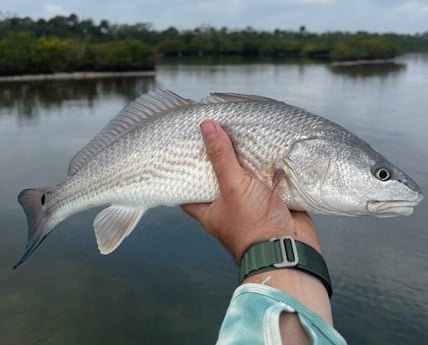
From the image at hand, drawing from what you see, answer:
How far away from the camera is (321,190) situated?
2.40m

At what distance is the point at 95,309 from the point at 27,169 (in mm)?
7905

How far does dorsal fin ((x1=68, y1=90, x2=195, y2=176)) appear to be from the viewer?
283 cm

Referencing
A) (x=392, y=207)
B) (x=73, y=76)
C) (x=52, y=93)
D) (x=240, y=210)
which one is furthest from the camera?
(x=73, y=76)

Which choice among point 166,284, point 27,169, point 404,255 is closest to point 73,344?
point 166,284

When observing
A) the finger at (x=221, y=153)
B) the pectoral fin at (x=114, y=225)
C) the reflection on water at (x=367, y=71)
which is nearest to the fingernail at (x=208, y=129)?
the finger at (x=221, y=153)

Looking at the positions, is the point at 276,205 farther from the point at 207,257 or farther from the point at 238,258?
the point at 207,257

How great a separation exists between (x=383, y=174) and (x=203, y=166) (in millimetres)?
918

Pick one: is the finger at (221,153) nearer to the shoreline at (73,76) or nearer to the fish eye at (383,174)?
the fish eye at (383,174)

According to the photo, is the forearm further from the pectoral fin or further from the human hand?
the pectoral fin

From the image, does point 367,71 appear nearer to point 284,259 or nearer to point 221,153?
point 221,153

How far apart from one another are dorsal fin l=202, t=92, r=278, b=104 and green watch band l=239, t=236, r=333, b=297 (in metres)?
0.99

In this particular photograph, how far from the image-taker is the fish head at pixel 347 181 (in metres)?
2.34

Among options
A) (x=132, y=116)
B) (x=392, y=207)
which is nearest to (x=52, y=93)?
(x=132, y=116)

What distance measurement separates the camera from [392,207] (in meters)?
2.33
